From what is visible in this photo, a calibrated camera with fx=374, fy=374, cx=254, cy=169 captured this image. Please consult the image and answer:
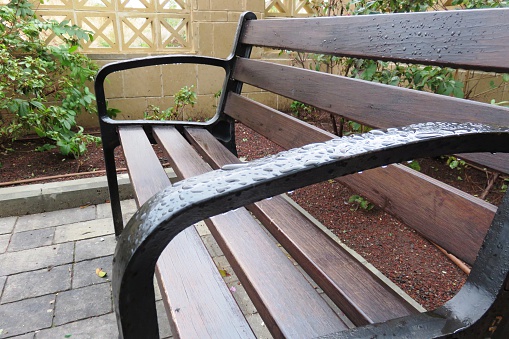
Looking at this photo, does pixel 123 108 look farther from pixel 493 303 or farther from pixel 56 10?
pixel 493 303

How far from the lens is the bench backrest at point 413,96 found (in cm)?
79

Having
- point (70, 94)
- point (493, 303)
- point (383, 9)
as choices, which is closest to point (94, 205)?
point (70, 94)

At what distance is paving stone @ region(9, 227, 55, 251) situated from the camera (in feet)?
6.92

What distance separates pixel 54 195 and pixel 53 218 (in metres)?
0.17

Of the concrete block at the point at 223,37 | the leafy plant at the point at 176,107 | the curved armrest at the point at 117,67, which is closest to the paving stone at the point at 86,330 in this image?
the curved armrest at the point at 117,67

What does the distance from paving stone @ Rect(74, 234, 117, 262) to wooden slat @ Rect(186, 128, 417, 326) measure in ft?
3.91

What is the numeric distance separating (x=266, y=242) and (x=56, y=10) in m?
3.35

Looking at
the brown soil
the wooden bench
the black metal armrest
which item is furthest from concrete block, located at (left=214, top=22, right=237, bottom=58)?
the black metal armrest

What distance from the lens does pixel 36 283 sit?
5.94ft

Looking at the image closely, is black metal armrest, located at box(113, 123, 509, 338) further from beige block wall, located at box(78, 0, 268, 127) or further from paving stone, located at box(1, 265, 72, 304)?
beige block wall, located at box(78, 0, 268, 127)

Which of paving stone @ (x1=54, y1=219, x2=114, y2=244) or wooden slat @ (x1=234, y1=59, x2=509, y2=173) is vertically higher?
wooden slat @ (x1=234, y1=59, x2=509, y2=173)

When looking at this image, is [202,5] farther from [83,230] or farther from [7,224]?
[7,224]

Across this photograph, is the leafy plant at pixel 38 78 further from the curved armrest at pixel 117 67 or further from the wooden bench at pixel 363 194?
the wooden bench at pixel 363 194

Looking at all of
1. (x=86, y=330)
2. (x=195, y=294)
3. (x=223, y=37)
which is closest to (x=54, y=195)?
(x=86, y=330)
